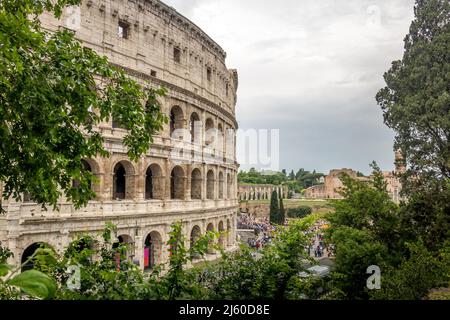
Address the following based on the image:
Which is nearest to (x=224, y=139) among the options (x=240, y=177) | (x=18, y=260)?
(x=18, y=260)

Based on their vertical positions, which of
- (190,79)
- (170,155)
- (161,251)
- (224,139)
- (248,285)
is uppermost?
(190,79)

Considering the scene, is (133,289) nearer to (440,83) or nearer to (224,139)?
(440,83)

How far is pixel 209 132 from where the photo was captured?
2628 centimetres

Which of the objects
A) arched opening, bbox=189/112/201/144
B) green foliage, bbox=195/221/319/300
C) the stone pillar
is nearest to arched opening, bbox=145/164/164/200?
the stone pillar

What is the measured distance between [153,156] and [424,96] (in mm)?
13463

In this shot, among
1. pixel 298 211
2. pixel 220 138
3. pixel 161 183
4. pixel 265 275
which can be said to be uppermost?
pixel 220 138

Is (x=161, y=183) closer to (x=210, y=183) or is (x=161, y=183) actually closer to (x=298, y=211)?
(x=210, y=183)

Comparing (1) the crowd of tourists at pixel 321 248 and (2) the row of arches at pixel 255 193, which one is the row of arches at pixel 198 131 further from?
(2) the row of arches at pixel 255 193

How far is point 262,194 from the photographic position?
9444cm

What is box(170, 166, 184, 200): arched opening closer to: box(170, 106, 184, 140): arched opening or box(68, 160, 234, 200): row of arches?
box(68, 160, 234, 200): row of arches

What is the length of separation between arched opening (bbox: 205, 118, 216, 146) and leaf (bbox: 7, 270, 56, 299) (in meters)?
24.4

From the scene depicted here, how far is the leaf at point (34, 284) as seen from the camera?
66.4 inches

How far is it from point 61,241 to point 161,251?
5.97 m

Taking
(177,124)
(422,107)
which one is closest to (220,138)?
(177,124)
